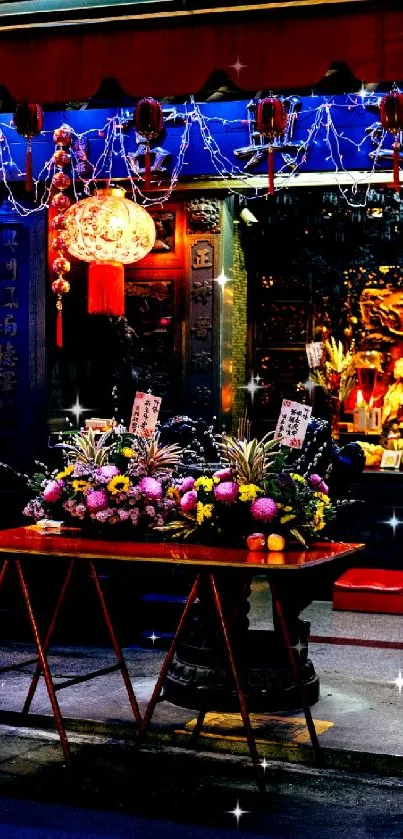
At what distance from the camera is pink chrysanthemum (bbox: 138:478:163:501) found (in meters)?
7.67

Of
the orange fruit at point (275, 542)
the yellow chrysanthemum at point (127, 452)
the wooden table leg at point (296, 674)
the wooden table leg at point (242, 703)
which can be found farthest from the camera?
the yellow chrysanthemum at point (127, 452)

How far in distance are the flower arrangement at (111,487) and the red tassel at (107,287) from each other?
308 centimetres

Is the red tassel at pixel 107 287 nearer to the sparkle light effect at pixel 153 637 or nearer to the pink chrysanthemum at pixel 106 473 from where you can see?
the sparkle light effect at pixel 153 637

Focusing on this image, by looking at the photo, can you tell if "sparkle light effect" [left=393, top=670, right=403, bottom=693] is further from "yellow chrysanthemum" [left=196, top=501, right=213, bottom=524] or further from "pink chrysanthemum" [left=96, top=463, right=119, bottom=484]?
"pink chrysanthemum" [left=96, top=463, right=119, bottom=484]

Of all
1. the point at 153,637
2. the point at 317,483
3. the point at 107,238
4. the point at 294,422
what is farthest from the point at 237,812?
the point at 107,238

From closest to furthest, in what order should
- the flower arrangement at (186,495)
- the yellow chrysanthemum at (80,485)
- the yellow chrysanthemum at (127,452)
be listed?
the flower arrangement at (186,495) < the yellow chrysanthemum at (80,485) < the yellow chrysanthemum at (127,452)

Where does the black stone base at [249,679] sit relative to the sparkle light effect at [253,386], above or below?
below

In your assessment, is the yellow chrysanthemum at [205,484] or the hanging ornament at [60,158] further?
the hanging ornament at [60,158]

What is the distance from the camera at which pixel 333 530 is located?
40.7 feet

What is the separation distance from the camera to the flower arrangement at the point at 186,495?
7195 millimetres

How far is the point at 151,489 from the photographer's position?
303 inches

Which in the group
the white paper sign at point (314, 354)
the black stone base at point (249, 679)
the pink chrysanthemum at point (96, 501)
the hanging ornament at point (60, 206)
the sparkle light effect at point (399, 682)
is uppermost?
the hanging ornament at point (60, 206)

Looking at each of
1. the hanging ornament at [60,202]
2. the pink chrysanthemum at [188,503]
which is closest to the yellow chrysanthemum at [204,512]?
the pink chrysanthemum at [188,503]

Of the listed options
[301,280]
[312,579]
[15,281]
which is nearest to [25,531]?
[312,579]
